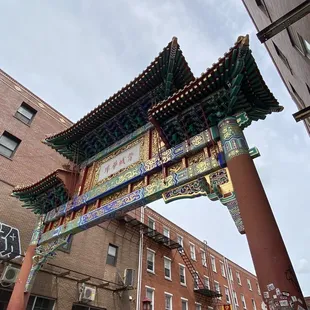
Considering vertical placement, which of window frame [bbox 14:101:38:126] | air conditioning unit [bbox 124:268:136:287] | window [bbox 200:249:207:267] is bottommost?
air conditioning unit [bbox 124:268:136:287]

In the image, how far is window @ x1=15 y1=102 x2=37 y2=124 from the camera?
51.8ft

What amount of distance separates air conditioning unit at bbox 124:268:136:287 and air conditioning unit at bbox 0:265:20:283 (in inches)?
273

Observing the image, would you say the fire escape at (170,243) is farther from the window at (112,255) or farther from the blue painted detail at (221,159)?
the blue painted detail at (221,159)

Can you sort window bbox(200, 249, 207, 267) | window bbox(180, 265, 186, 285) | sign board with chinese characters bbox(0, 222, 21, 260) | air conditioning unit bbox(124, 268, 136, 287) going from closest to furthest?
sign board with chinese characters bbox(0, 222, 21, 260), air conditioning unit bbox(124, 268, 136, 287), window bbox(180, 265, 186, 285), window bbox(200, 249, 207, 267)

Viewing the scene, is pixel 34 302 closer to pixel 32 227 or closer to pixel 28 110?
pixel 32 227

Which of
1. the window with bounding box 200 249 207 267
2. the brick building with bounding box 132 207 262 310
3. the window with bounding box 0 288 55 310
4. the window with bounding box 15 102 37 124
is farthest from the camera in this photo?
the window with bounding box 200 249 207 267

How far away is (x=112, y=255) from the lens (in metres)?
16.3

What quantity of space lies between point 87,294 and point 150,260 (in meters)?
7.08

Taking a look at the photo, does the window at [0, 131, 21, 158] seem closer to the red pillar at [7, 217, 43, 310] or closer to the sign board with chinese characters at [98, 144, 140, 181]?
the red pillar at [7, 217, 43, 310]

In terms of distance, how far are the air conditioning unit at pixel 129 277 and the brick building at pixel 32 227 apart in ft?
1.12

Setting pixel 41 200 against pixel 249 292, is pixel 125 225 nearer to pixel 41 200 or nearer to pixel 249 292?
pixel 41 200

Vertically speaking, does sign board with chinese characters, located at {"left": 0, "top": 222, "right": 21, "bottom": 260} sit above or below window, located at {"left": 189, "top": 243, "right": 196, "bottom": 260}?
below

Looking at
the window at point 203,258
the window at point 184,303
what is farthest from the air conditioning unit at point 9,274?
the window at point 203,258

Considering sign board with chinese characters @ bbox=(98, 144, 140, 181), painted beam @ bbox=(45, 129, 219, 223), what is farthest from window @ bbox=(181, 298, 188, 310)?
sign board with chinese characters @ bbox=(98, 144, 140, 181)
